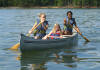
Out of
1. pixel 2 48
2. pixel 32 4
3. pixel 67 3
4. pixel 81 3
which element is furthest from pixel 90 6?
pixel 2 48

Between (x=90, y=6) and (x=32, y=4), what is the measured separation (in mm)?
30731

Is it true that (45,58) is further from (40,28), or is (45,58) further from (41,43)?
(40,28)

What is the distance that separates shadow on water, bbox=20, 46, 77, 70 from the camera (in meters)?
10.2

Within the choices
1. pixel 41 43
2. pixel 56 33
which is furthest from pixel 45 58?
pixel 56 33

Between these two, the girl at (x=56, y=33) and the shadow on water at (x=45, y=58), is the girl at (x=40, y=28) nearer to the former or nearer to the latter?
the girl at (x=56, y=33)

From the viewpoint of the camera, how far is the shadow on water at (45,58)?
10159mm

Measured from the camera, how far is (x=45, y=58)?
1164cm

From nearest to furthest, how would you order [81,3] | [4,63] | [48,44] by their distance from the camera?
[4,63] → [48,44] → [81,3]

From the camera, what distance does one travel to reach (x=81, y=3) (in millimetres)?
118000

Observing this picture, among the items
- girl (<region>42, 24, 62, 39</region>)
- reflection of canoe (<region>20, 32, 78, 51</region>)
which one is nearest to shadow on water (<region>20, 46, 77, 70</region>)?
reflection of canoe (<region>20, 32, 78, 51</region>)

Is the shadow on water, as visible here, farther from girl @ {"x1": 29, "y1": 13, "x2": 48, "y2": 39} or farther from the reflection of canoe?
girl @ {"x1": 29, "y1": 13, "x2": 48, "y2": 39}

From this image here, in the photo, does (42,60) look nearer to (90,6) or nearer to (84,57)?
(84,57)

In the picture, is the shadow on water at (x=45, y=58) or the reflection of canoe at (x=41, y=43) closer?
the shadow on water at (x=45, y=58)

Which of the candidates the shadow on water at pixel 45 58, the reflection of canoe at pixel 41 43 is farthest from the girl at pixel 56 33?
the shadow on water at pixel 45 58
